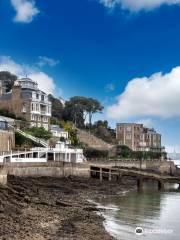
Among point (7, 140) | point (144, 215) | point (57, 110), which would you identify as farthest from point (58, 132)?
point (144, 215)

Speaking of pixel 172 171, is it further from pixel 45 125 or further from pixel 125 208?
pixel 125 208

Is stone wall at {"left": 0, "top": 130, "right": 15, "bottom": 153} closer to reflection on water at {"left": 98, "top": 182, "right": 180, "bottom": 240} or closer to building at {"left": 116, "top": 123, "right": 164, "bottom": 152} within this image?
reflection on water at {"left": 98, "top": 182, "right": 180, "bottom": 240}

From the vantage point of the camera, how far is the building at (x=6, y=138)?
63.4 meters

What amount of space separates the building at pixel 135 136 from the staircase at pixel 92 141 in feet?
52.5

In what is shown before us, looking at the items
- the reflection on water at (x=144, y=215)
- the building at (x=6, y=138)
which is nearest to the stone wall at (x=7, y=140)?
the building at (x=6, y=138)

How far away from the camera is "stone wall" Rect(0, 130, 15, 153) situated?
63250 mm

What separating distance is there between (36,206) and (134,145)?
305 feet

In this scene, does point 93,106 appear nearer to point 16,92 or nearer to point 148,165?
point 16,92

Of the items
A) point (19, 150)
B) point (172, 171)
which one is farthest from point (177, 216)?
point (172, 171)

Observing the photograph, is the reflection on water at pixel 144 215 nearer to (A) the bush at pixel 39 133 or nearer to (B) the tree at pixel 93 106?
(A) the bush at pixel 39 133

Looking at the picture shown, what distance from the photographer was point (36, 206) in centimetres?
3164

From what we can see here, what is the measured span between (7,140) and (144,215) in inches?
1312

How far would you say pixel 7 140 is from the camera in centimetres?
6550

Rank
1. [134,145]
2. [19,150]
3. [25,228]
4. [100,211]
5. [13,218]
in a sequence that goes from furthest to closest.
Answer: [134,145] → [19,150] → [100,211] → [13,218] → [25,228]
